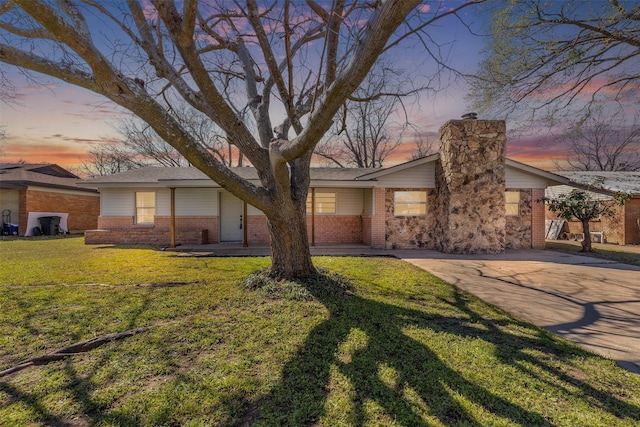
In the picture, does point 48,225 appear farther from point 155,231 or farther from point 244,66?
point 244,66

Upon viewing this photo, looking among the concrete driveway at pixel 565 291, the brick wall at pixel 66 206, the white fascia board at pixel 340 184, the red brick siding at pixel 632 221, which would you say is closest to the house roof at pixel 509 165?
the white fascia board at pixel 340 184

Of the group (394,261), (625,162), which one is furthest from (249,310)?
(625,162)

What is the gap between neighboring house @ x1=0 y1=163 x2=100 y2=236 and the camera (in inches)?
587

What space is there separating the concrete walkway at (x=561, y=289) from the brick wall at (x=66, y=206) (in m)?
12.7

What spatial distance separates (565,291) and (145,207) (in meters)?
14.5

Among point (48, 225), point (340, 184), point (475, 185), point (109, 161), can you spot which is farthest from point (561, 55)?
point (109, 161)

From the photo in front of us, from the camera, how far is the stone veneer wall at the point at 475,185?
10.0 m

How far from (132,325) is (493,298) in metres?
5.63

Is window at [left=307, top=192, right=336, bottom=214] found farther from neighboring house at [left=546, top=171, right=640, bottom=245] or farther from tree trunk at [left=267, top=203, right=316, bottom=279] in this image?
neighboring house at [left=546, top=171, right=640, bottom=245]

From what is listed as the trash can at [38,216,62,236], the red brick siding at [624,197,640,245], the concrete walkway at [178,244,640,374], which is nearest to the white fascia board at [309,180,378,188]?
the concrete walkway at [178,244,640,374]

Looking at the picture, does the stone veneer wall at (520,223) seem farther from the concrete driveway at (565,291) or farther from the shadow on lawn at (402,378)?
the shadow on lawn at (402,378)

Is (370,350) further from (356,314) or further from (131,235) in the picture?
(131,235)

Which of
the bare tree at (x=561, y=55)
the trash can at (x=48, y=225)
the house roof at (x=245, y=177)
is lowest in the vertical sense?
the trash can at (x=48, y=225)

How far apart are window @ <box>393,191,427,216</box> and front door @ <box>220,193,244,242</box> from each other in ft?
22.1
